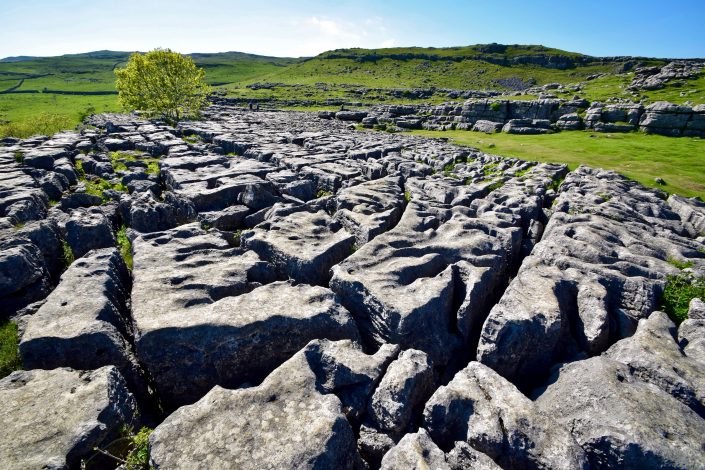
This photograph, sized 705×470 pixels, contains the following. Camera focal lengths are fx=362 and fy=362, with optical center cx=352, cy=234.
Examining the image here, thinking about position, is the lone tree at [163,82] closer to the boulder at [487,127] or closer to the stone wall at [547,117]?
the stone wall at [547,117]

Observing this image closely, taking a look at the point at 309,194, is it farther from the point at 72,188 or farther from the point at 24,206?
the point at 72,188

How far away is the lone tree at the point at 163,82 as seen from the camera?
6638 centimetres

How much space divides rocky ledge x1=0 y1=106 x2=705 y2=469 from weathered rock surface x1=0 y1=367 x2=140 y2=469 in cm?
4

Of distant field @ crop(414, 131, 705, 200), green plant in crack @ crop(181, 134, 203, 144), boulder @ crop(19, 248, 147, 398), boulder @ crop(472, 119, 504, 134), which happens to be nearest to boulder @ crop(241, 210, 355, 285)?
boulder @ crop(19, 248, 147, 398)

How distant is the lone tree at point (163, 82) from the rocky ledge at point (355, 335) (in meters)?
55.0

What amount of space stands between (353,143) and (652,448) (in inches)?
1397

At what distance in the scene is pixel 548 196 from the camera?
22.7 meters

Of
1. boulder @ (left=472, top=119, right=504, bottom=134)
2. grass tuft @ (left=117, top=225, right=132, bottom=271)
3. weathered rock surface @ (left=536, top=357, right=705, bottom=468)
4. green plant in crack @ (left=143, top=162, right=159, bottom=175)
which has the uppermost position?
boulder @ (left=472, top=119, right=504, bottom=134)

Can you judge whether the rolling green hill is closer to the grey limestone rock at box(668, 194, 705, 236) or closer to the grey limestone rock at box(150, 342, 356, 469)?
the grey limestone rock at box(668, 194, 705, 236)

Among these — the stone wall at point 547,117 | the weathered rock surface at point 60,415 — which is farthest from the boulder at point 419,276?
the stone wall at point 547,117

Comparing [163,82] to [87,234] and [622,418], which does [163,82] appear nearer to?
[87,234]

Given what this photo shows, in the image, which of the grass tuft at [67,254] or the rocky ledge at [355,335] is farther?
the grass tuft at [67,254]

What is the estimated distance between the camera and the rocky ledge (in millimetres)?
7105

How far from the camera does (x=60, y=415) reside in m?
7.45
